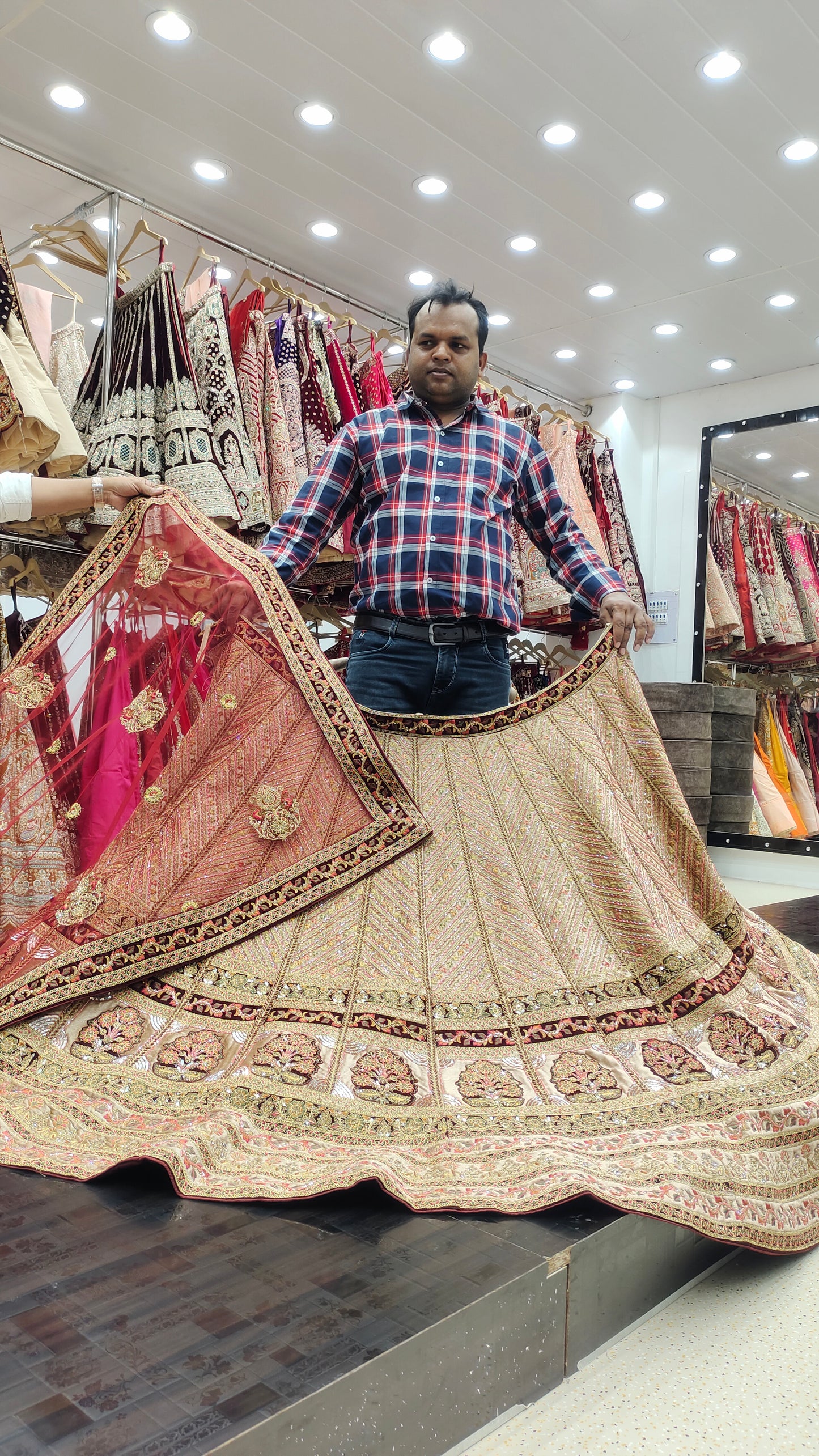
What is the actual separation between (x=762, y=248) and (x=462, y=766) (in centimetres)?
330

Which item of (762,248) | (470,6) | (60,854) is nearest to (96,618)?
(60,854)

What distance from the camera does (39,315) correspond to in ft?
9.55

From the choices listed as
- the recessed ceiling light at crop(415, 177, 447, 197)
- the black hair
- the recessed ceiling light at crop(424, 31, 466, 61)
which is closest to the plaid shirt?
the black hair

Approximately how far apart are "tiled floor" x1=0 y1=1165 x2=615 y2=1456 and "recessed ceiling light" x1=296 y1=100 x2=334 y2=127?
3.11 m

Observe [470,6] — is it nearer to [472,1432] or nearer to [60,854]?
[60,854]

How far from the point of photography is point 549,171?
339cm

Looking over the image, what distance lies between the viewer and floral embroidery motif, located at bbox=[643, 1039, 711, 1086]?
1304mm

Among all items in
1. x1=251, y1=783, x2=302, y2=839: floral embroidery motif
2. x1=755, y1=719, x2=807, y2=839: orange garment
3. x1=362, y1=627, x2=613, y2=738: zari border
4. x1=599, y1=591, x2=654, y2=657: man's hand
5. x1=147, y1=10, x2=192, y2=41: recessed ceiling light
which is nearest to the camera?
x1=251, y1=783, x2=302, y2=839: floral embroidery motif

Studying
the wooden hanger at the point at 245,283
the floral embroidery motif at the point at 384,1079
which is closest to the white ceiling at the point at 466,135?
the wooden hanger at the point at 245,283

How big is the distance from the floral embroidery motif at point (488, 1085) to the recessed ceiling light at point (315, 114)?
9.78 ft

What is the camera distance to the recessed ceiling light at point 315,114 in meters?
3.02

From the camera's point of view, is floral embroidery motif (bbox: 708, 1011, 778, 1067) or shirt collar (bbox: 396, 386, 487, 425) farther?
shirt collar (bbox: 396, 386, 487, 425)

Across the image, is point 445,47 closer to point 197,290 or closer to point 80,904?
point 197,290

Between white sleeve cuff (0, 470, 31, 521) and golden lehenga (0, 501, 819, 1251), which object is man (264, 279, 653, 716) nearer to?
golden lehenga (0, 501, 819, 1251)
